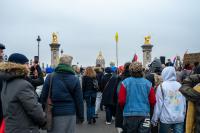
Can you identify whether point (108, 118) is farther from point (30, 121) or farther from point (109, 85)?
point (30, 121)

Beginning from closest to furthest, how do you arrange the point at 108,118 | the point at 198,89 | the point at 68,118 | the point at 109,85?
the point at 198,89 → the point at 68,118 → the point at 109,85 → the point at 108,118

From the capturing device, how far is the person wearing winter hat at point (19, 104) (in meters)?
6.12

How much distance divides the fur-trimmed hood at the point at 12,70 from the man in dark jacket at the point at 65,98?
1.77 metres

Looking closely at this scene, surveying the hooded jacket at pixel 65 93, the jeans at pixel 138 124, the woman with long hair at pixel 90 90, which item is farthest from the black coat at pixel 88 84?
the jeans at pixel 138 124

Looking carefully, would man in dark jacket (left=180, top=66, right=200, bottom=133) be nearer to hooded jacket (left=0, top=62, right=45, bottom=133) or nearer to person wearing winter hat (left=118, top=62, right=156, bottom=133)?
hooded jacket (left=0, top=62, right=45, bottom=133)

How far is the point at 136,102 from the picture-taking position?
8.27 meters

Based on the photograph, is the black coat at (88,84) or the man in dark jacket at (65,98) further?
the black coat at (88,84)

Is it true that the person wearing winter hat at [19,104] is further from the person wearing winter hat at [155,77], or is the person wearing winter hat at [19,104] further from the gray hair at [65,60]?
the person wearing winter hat at [155,77]

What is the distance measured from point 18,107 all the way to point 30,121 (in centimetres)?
27

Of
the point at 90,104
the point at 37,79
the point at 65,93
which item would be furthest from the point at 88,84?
the point at 65,93

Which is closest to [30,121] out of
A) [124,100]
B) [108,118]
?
[124,100]

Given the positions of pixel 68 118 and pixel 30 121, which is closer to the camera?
pixel 30 121

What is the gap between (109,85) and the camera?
13688 mm

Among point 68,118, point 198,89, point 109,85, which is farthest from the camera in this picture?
point 109,85
